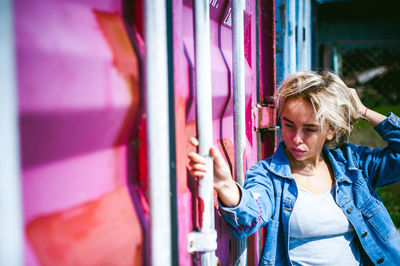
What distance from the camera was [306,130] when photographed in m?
1.50

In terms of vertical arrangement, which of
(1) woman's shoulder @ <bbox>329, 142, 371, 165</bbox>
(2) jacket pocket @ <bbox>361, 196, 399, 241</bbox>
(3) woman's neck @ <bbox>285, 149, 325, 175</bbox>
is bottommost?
(2) jacket pocket @ <bbox>361, 196, 399, 241</bbox>

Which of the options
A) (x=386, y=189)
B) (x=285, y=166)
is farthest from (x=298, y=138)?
(x=386, y=189)

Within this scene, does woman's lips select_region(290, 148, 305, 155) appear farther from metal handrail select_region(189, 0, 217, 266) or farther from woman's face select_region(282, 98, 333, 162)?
metal handrail select_region(189, 0, 217, 266)

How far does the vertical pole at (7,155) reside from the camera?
0.43 metres

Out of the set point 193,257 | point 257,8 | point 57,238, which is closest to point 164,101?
point 57,238

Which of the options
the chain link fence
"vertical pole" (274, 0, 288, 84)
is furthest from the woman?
the chain link fence

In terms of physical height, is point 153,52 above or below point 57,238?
above

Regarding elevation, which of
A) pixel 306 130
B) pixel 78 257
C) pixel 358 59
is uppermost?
pixel 358 59

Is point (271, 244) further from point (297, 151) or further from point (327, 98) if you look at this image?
point (327, 98)

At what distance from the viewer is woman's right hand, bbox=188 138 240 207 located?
93 cm

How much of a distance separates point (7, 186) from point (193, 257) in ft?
2.16

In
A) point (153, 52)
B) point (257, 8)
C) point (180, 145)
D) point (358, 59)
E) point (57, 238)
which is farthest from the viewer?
point (358, 59)

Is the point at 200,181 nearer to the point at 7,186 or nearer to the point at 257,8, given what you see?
the point at 7,186

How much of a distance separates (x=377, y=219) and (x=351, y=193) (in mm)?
167
